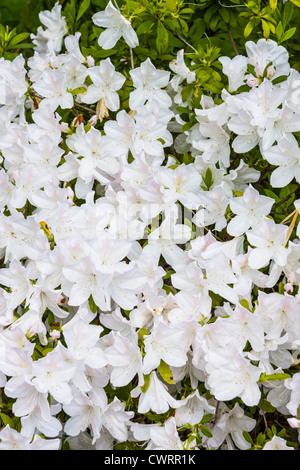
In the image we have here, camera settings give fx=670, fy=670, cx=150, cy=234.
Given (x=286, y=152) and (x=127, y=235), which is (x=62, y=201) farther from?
(x=286, y=152)

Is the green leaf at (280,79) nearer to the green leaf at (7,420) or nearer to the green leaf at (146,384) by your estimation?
the green leaf at (146,384)

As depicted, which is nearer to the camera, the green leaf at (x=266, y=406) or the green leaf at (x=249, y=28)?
the green leaf at (x=266, y=406)

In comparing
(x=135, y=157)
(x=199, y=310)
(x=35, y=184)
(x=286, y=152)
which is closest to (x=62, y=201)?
(x=35, y=184)

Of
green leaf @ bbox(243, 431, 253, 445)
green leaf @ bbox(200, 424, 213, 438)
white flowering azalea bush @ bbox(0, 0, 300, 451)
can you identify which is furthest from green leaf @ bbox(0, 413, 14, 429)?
green leaf @ bbox(243, 431, 253, 445)

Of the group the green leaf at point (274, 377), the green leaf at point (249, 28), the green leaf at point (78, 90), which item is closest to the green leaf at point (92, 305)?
the green leaf at point (274, 377)

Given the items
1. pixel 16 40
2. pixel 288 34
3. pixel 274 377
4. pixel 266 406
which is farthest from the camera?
pixel 16 40

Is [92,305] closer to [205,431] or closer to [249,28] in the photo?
[205,431]

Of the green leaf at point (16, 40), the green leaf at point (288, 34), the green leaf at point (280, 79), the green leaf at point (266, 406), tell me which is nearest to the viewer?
the green leaf at point (266, 406)

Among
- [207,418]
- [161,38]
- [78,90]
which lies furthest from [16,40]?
[207,418]

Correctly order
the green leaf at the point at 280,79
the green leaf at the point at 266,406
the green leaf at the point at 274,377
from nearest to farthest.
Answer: the green leaf at the point at 274,377, the green leaf at the point at 266,406, the green leaf at the point at 280,79
